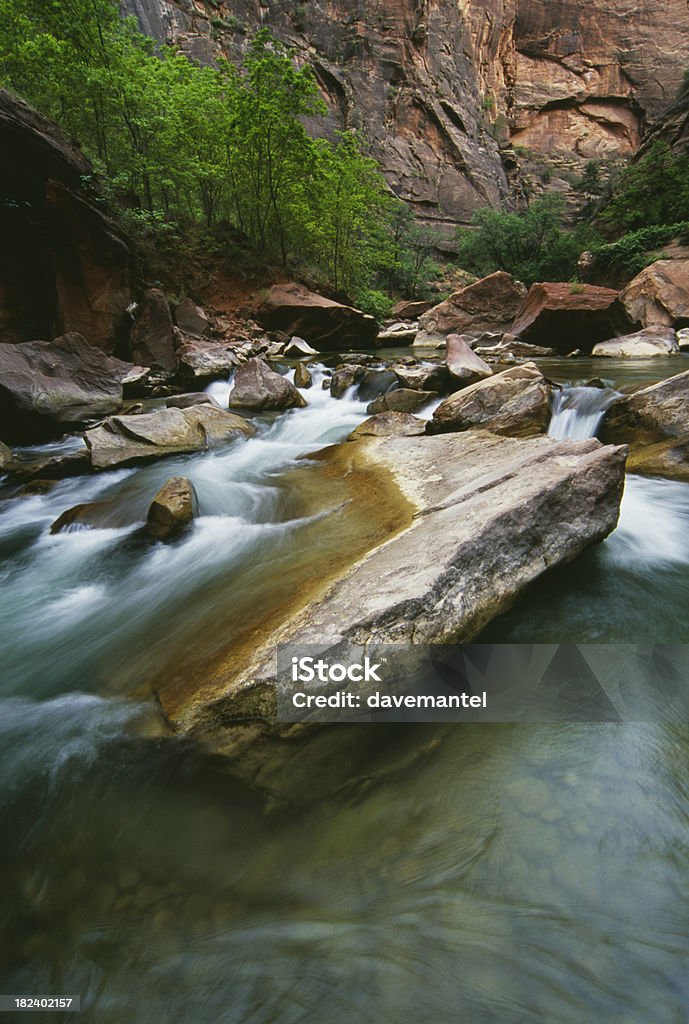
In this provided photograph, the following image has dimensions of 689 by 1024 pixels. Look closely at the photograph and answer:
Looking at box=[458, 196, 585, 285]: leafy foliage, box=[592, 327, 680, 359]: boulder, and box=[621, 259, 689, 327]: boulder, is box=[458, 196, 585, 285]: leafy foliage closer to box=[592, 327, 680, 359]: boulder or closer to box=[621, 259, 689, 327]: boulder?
box=[621, 259, 689, 327]: boulder

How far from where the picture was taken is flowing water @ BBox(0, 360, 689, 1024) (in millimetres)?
1249

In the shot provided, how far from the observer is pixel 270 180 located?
1694 cm

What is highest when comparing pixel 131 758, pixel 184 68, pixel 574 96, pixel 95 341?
pixel 574 96

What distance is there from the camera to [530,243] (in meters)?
28.2

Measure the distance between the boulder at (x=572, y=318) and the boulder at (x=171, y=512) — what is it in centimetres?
1467

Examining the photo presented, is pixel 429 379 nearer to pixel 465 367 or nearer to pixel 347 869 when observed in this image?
pixel 465 367

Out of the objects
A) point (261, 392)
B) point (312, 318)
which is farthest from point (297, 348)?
point (261, 392)

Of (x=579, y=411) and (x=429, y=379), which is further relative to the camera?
(x=429, y=379)

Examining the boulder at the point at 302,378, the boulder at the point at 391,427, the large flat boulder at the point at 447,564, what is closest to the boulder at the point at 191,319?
the boulder at the point at 302,378

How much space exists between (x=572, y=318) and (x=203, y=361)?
38.4 feet

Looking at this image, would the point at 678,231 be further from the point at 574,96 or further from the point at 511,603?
the point at 574,96

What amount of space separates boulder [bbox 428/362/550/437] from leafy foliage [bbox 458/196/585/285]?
26.7 m

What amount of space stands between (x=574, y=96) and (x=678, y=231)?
4485 cm

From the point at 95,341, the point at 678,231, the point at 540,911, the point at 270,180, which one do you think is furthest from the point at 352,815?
the point at 678,231
